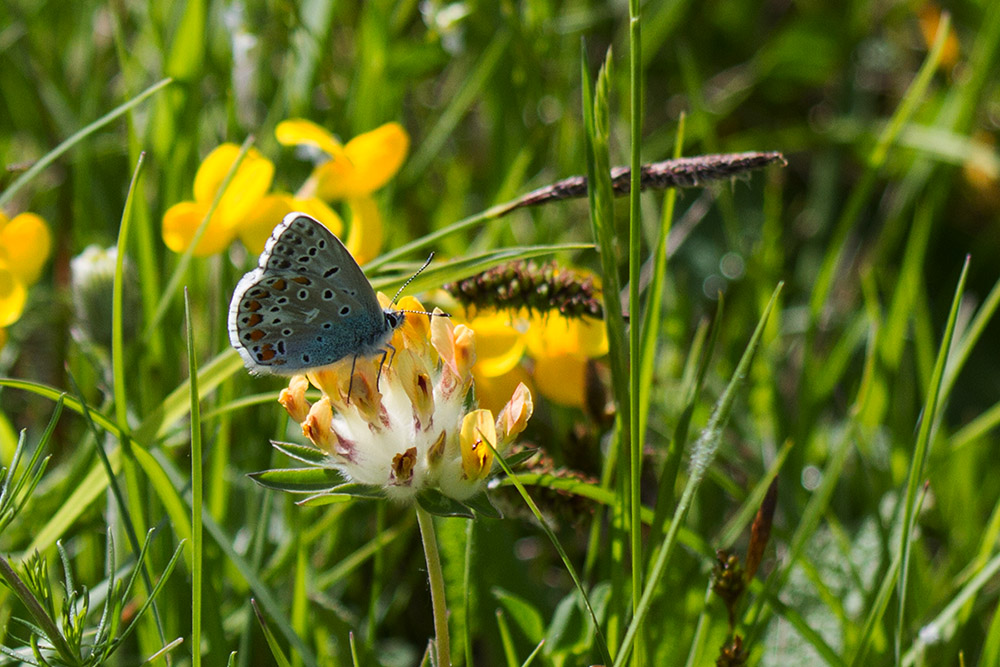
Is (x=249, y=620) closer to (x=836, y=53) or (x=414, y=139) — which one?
(x=414, y=139)

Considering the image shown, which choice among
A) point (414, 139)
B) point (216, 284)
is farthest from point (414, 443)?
point (414, 139)

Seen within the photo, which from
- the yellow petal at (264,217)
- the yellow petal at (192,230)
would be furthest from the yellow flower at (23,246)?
the yellow petal at (264,217)

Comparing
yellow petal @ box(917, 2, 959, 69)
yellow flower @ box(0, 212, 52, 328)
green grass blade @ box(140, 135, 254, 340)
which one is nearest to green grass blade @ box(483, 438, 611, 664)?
green grass blade @ box(140, 135, 254, 340)

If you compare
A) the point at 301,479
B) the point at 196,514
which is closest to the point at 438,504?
the point at 301,479

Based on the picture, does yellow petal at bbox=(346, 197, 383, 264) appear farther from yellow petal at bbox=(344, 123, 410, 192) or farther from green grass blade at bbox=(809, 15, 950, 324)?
green grass blade at bbox=(809, 15, 950, 324)

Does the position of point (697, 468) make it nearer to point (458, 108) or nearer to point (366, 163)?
point (366, 163)
